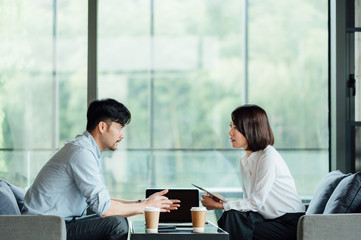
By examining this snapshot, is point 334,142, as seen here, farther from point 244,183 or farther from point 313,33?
point 313,33

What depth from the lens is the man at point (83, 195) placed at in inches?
118

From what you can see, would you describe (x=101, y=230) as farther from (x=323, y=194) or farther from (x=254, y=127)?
(x=323, y=194)

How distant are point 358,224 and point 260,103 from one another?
9.99 feet

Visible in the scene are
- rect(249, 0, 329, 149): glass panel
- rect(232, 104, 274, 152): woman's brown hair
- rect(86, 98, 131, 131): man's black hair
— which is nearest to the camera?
rect(86, 98, 131, 131): man's black hair

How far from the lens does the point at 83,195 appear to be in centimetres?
304

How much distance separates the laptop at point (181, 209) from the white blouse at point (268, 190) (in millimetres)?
180

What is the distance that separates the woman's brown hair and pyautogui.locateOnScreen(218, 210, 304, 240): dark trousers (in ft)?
1.28

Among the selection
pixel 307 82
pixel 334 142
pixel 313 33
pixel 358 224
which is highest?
pixel 313 33

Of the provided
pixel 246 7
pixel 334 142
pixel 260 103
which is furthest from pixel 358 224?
pixel 246 7

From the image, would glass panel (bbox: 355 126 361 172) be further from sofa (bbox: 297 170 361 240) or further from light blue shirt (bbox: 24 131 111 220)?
light blue shirt (bbox: 24 131 111 220)

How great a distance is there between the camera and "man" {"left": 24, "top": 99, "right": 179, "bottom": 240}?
2988 millimetres

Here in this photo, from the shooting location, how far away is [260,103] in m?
5.82

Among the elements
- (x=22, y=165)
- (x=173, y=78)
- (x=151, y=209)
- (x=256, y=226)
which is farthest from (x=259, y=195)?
(x=22, y=165)

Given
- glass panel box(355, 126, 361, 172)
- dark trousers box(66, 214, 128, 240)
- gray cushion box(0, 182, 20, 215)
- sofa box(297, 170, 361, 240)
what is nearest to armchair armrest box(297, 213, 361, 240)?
sofa box(297, 170, 361, 240)
